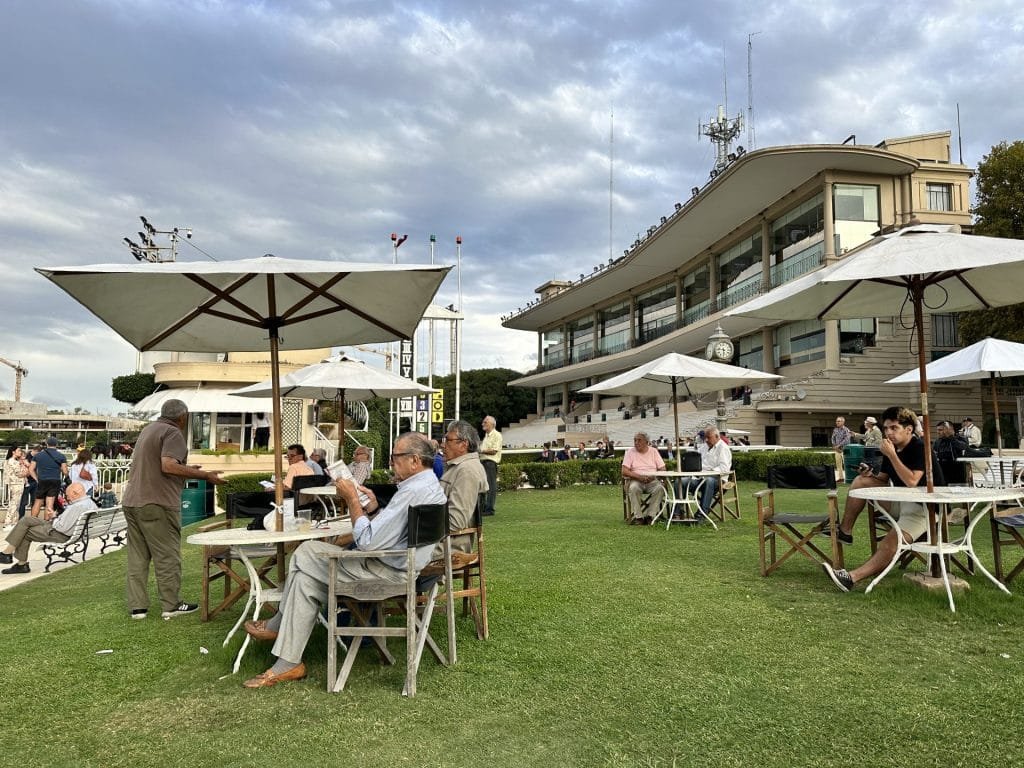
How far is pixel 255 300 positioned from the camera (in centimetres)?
527

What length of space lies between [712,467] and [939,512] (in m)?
4.90

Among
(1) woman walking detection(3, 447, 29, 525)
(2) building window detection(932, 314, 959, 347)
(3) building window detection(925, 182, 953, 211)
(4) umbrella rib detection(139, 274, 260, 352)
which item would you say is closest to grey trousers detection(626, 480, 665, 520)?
(4) umbrella rib detection(139, 274, 260, 352)

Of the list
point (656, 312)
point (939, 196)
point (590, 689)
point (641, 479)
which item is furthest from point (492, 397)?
point (590, 689)

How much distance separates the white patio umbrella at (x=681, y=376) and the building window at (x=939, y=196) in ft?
78.2

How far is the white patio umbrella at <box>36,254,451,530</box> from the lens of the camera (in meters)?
4.13

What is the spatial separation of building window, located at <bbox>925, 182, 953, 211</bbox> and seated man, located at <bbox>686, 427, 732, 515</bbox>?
25.7 meters

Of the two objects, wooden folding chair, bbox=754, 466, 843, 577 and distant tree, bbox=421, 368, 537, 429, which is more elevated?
distant tree, bbox=421, 368, 537, 429

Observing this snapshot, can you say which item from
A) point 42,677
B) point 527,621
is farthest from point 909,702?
point 42,677

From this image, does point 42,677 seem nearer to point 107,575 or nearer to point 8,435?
point 107,575

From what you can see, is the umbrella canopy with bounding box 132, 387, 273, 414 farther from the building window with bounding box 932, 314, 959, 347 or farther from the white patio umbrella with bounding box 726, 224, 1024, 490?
the building window with bounding box 932, 314, 959, 347

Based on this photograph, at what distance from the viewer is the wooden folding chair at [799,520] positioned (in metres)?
5.52

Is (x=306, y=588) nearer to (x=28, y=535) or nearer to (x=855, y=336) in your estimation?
(x=28, y=535)

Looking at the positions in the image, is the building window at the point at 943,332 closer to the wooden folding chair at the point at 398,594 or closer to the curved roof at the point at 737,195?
the curved roof at the point at 737,195

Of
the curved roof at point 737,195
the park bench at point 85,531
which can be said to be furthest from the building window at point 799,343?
the park bench at point 85,531
